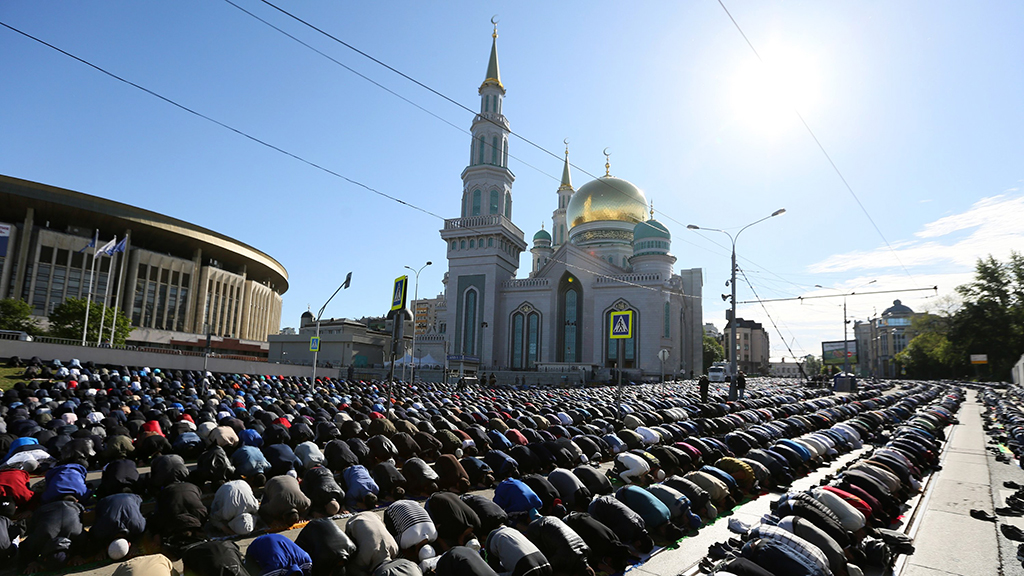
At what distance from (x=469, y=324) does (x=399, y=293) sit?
28.1 m

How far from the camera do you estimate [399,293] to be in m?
31.0

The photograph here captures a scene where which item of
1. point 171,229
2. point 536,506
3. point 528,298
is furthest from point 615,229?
point 536,506

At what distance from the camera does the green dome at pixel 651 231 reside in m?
58.4

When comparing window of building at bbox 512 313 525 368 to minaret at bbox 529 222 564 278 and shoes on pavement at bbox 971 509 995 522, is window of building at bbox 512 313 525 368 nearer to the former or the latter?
minaret at bbox 529 222 564 278

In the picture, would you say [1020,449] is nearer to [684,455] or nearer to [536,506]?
[684,455]

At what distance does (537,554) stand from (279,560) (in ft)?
9.54

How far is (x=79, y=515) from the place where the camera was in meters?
7.12

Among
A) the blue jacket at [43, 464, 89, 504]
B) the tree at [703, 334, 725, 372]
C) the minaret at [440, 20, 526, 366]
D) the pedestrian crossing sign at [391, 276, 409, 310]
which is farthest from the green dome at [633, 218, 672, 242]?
the blue jacket at [43, 464, 89, 504]

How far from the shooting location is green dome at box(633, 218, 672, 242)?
192ft

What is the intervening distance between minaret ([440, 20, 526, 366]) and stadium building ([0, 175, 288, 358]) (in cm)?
3093

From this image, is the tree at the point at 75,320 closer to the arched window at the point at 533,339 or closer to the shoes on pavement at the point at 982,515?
the arched window at the point at 533,339

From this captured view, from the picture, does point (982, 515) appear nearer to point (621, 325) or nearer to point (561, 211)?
point (621, 325)

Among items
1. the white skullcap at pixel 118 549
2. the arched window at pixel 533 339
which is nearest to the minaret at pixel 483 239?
the arched window at pixel 533 339

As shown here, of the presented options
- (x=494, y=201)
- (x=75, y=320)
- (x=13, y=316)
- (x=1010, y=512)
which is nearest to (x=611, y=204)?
(x=494, y=201)
